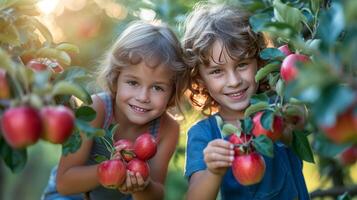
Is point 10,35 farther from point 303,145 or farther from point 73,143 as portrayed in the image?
point 303,145

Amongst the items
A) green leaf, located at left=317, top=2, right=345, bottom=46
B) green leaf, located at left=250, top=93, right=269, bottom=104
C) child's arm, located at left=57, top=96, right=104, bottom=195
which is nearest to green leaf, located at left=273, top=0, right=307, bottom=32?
green leaf, located at left=250, top=93, right=269, bottom=104

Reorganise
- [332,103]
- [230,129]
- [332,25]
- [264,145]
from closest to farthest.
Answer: [332,103]
[332,25]
[264,145]
[230,129]

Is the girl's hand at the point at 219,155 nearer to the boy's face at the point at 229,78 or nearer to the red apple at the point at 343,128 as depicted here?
the boy's face at the point at 229,78

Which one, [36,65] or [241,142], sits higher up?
[36,65]

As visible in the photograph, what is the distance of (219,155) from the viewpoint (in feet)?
5.70

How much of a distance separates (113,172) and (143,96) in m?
0.53

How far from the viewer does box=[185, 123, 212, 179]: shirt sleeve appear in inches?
91.1

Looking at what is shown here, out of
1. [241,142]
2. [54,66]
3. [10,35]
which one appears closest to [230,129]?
[241,142]

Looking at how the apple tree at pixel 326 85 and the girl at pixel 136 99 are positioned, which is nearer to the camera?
the apple tree at pixel 326 85

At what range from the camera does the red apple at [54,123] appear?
3.83 ft

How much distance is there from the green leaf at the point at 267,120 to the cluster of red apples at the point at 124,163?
482 mm

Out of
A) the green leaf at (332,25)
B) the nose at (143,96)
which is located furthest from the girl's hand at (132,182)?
the green leaf at (332,25)

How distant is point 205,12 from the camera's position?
8.46ft

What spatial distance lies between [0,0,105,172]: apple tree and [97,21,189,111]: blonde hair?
0.61 metres
